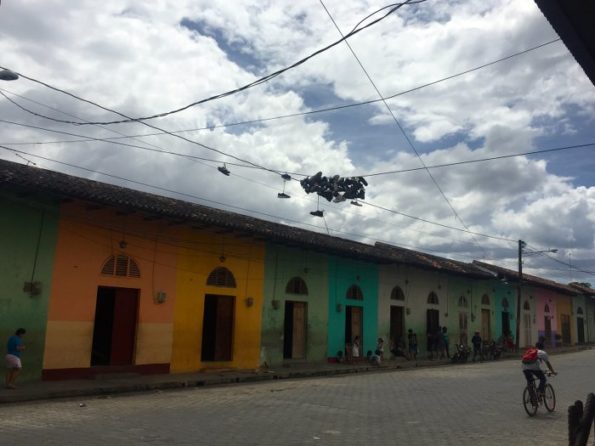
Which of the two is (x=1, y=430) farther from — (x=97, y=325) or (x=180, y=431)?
(x=97, y=325)

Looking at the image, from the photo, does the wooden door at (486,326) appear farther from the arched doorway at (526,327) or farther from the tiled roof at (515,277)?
the arched doorway at (526,327)

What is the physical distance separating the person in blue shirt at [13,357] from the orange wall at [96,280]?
5.20ft

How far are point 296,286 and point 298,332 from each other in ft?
6.08

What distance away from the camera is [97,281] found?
16.0 m

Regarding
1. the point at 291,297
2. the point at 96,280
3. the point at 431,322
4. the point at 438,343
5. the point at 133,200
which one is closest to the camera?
the point at 133,200

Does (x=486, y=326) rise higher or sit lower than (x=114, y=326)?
higher

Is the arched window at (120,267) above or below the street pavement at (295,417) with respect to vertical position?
above

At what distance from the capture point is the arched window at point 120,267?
1625cm

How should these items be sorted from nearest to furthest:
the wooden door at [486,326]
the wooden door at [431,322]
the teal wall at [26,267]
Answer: the teal wall at [26,267]
the wooden door at [431,322]
the wooden door at [486,326]

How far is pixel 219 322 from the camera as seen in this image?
19.7 m

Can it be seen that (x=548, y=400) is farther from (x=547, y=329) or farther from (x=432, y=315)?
(x=547, y=329)

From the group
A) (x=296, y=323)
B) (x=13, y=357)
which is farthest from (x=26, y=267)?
(x=296, y=323)

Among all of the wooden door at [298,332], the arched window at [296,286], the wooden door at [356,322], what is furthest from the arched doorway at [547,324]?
the arched window at [296,286]

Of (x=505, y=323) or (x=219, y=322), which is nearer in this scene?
(x=219, y=322)
